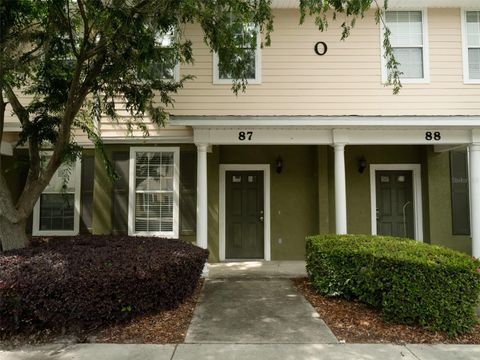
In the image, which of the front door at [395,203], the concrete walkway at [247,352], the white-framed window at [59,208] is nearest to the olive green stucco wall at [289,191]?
the front door at [395,203]

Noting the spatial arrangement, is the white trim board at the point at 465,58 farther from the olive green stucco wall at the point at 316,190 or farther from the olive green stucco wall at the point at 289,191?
the olive green stucco wall at the point at 289,191

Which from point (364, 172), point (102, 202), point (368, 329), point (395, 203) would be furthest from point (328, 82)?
point (102, 202)

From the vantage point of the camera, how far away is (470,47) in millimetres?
8156

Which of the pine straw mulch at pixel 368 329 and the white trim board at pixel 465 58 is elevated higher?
the white trim board at pixel 465 58

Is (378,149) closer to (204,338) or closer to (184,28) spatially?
(184,28)

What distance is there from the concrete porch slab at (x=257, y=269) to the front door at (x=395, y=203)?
228cm

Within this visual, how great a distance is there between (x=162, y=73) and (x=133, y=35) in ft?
9.64

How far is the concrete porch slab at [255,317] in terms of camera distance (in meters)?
4.32

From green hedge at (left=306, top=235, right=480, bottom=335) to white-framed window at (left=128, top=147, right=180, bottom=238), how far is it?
14.0 feet

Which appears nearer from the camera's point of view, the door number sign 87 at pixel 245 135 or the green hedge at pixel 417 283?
the green hedge at pixel 417 283

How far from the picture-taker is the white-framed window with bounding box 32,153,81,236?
8438 millimetres

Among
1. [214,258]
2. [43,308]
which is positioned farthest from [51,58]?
[214,258]

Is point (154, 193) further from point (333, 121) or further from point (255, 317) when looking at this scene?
point (255, 317)

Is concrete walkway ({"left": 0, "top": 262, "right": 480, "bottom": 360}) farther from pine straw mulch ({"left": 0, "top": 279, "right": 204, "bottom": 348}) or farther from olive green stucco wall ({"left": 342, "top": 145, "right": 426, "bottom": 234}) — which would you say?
olive green stucco wall ({"left": 342, "top": 145, "right": 426, "bottom": 234})
